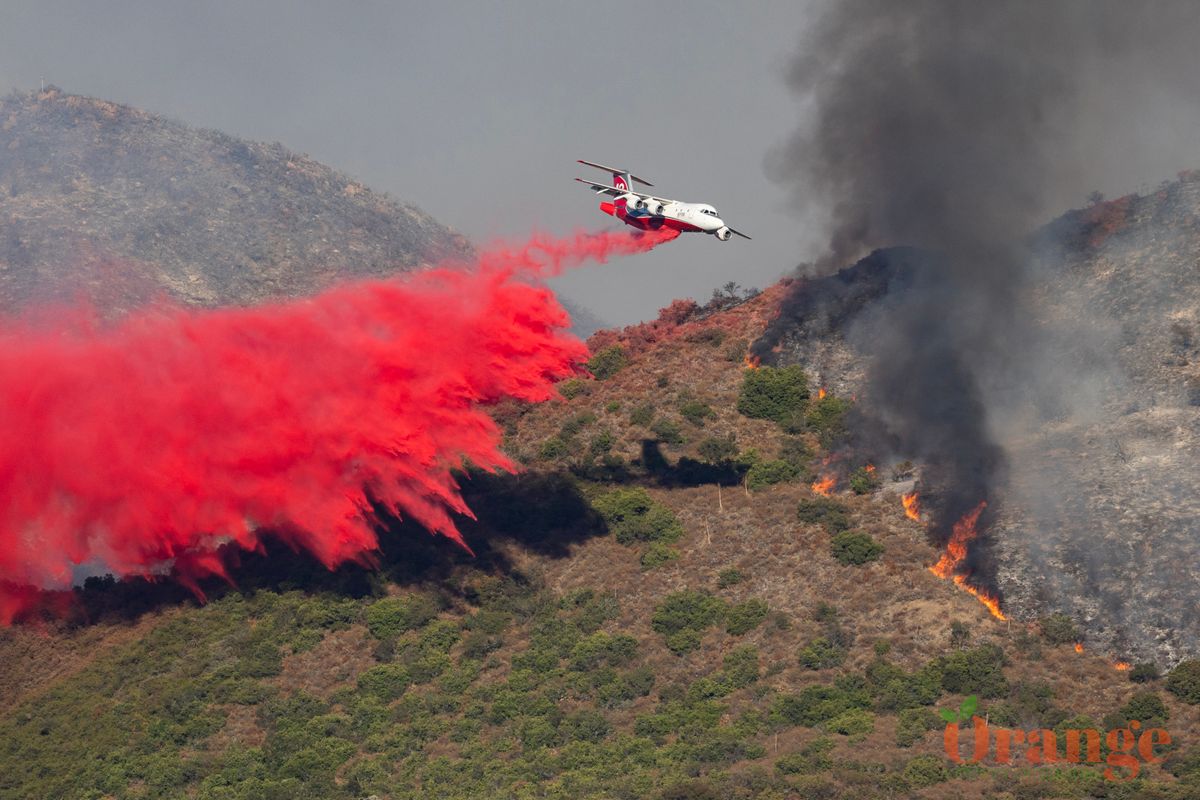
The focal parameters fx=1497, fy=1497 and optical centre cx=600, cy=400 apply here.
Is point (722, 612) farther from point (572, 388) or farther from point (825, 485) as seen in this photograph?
point (572, 388)

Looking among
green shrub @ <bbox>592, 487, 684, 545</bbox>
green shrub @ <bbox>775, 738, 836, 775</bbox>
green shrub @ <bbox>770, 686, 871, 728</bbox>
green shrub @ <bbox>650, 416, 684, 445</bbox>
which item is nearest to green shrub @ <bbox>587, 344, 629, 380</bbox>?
green shrub @ <bbox>650, 416, 684, 445</bbox>

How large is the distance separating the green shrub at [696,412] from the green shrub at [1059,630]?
23.8m

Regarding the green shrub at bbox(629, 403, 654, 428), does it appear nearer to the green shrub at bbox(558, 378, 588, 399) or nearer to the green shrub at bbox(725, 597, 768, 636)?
the green shrub at bbox(558, 378, 588, 399)

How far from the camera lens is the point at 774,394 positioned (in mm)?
75688

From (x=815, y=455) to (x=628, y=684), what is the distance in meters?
18.5

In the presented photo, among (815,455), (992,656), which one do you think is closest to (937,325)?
(815,455)

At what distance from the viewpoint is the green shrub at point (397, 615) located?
A: 63.1m

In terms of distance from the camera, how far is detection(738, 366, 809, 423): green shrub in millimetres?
75125

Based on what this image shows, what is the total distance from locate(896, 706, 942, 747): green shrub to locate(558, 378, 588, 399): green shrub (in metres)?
31.9

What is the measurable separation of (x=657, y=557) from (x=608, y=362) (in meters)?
18.6

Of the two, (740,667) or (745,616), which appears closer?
(740,667)

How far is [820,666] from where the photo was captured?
5653cm

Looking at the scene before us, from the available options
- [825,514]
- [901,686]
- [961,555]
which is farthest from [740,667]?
[825,514]

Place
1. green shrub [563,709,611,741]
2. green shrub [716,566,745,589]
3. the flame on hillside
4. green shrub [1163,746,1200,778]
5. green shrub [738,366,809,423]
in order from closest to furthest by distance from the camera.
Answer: green shrub [1163,746,1200,778] → green shrub [563,709,611,741] → green shrub [716,566,745,589] → the flame on hillside → green shrub [738,366,809,423]
